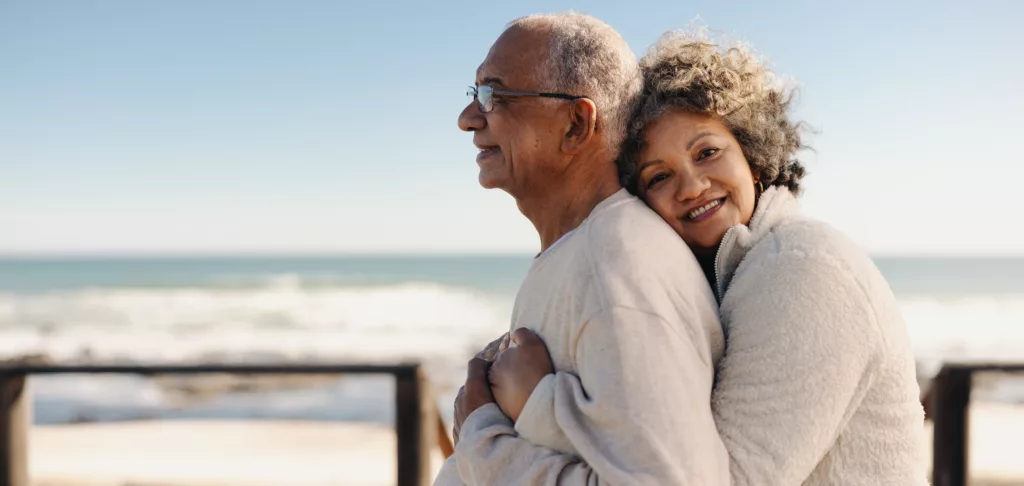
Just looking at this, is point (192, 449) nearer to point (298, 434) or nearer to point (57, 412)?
point (298, 434)

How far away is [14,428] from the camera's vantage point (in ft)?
11.0

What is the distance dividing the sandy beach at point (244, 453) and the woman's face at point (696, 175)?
5777mm

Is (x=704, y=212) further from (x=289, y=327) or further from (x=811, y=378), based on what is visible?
(x=289, y=327)

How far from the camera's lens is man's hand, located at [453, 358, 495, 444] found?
1375mm

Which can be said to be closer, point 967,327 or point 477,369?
point 477,369

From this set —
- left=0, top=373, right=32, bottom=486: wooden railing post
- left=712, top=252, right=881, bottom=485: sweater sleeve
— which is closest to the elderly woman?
left=712, top=252, right=881, bottom=485: sweater sleeve

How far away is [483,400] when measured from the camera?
137cm

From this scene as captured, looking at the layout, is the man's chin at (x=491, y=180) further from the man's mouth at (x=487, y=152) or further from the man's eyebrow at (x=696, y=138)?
the man's eyebrow at (x=696, y=138)

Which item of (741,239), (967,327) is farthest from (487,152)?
(967,327)

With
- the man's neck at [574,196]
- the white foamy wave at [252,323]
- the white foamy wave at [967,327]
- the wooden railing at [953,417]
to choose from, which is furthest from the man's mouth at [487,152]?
the white foamy wave at [967,327]

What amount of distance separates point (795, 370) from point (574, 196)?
566 mm

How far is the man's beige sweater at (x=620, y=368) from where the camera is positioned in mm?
1112

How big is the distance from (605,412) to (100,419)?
1177 cm

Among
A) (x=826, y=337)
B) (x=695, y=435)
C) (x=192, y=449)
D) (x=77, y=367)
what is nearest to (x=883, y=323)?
(x=826, y=337)
